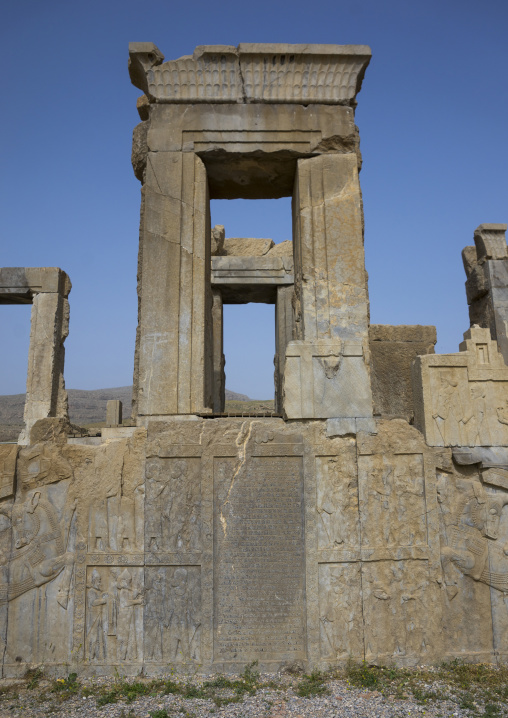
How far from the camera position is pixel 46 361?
8859mm

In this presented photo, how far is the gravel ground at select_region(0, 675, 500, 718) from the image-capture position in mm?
3375

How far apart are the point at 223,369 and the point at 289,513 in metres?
5.93

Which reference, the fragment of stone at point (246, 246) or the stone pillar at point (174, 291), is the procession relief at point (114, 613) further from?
the fragment of stone at point (246, 246)

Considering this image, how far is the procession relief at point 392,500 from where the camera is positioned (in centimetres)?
425

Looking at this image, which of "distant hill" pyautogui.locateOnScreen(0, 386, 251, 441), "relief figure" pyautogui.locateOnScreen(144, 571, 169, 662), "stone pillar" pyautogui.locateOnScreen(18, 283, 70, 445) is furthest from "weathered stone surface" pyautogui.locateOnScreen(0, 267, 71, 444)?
"distant hill" pyautogui.locateOnScreen(0, 386, 251, 441)

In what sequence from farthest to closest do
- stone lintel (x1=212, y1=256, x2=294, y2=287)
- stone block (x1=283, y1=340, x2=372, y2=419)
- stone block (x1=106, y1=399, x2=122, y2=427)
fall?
stone block (x1=106, y1=399, x2=122, y2=427), stone lintel (x1=212, y1=256, x2=294, y2=287), stone block (x1=283, y1=340, x2=372, y2=419)

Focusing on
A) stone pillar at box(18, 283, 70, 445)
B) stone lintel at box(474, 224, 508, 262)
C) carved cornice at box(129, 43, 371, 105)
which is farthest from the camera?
stone lintel at box(474, 224, 508, 262)

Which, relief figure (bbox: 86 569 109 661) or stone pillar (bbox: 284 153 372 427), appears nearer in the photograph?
relief figure (bbox: 86 569 109 661)

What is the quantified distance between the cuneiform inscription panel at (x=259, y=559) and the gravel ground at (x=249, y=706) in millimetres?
362

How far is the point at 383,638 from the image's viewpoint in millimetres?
4113

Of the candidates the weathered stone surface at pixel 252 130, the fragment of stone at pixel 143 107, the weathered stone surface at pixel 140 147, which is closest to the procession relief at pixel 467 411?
the weathered stone surface at pixel 252 130

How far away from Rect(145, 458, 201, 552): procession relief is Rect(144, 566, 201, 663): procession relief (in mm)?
201

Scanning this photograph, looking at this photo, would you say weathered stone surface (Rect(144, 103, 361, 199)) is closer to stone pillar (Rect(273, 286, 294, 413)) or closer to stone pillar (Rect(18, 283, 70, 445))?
stone pillar (Rect(273, 286, 294, 413))

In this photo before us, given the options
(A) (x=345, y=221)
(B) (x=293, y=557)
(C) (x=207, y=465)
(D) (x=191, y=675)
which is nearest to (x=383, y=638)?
(B) (x=293, y=557)
